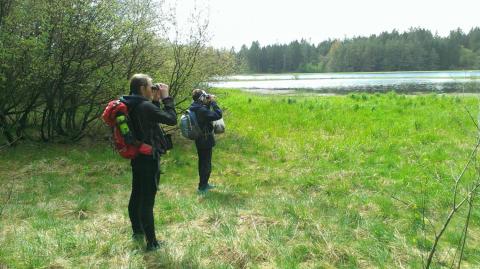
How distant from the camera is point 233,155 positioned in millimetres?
12055

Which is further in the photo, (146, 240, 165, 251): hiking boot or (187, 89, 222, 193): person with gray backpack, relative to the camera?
(187, 89, 222, 193): person with gray backpack

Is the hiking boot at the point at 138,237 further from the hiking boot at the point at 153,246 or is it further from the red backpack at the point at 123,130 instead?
the red backpack at the point at 123,130

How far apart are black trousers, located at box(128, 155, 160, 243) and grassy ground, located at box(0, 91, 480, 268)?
0.31 m

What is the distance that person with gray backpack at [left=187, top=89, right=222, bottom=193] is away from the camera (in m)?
7.99

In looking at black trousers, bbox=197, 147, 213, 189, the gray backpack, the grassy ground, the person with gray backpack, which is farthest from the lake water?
black trousers, bbox=197, 147, 213, 189

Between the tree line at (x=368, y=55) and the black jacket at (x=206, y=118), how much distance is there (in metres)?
80.6

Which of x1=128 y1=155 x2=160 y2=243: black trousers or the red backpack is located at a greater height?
the red backpack

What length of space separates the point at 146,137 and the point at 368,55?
11592 centimetres

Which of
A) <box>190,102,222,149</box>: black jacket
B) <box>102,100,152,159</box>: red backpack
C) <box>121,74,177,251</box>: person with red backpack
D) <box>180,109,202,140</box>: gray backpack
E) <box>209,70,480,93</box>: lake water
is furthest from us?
<box>209,70,480,93</box>: lake water

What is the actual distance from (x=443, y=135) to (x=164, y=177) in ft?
28.2

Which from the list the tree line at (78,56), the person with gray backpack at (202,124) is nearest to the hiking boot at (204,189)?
the person with gray backpack at (202,124)

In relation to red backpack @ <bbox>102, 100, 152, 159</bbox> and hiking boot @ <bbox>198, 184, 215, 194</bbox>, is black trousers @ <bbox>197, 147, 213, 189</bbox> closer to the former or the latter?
hiking boot @ <bbox>198, 184, 215, 194</bbox>

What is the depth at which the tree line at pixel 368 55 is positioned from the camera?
99.6m

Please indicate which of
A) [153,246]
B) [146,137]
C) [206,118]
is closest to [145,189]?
[146,137]
